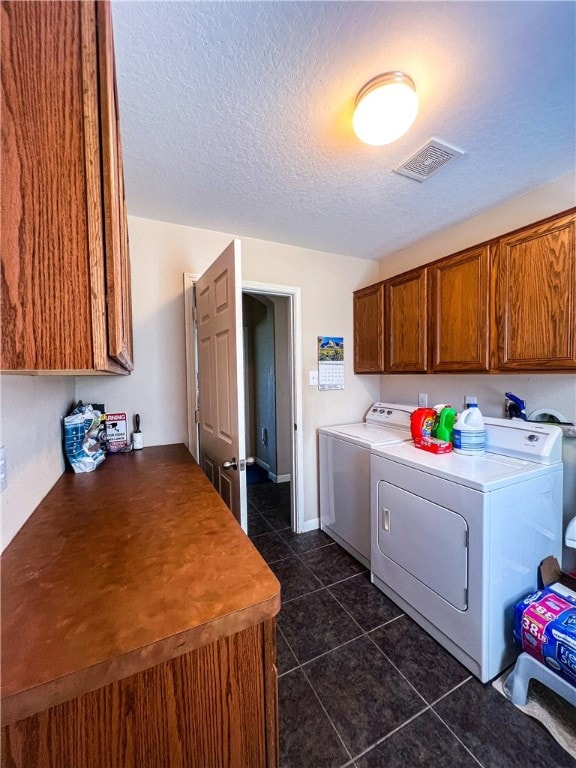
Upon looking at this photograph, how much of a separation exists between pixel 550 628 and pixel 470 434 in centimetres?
87

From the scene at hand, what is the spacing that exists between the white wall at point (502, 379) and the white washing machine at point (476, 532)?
0.83 ft

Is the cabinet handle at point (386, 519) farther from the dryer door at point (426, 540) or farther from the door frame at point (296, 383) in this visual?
the door frame at point (296, 383)

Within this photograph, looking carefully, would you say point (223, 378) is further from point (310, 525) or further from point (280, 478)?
point (280, 478)

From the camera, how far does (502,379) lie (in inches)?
77.2

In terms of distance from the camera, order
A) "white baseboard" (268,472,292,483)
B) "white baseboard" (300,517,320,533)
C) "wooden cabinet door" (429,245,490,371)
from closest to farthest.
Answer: "wooden cabinet door" (429,245,490,371), "white baseboard" (300,517,320,533), "white baseboard" (268,472,292,483)

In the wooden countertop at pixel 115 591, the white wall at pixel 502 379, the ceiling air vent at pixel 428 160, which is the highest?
the ceiling air vent at pixel 428 160

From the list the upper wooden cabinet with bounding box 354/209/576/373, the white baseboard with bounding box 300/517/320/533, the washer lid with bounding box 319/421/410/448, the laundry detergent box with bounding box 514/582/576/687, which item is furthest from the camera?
the white baseboard with bounding box 300/517/320/533

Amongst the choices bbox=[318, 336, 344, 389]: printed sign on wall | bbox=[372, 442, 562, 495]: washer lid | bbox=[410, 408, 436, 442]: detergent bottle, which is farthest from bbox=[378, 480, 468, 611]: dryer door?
bbox=[318, 336, 344, 389]: printed sign on wall

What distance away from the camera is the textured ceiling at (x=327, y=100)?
888 millimetres

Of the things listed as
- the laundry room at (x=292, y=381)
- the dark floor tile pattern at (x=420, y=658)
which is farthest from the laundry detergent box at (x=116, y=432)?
the dark floor tile pattern at (x=420, y=658)

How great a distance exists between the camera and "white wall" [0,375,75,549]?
2.87ft

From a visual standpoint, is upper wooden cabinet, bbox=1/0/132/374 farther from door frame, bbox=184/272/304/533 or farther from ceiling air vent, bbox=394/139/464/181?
door frame, bbox=184/272/304/533

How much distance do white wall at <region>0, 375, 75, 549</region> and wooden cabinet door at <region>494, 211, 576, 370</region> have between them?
87.3 inches

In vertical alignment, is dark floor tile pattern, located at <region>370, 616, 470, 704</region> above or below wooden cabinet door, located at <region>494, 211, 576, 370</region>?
below
